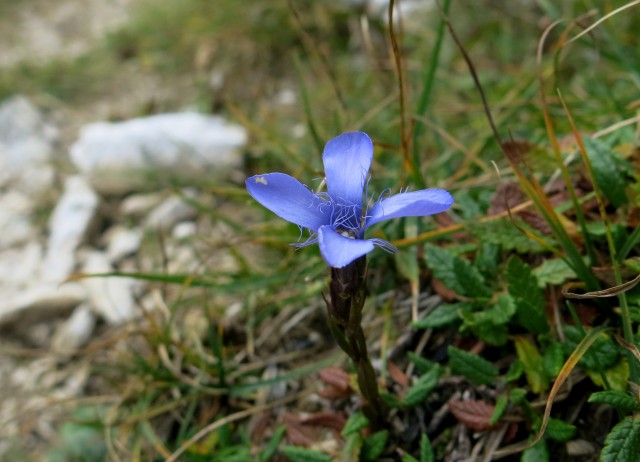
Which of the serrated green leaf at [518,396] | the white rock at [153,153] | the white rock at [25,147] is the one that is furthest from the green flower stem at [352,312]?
the white rock at [25,147]

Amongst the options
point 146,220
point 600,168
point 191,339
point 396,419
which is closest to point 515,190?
point 600,168

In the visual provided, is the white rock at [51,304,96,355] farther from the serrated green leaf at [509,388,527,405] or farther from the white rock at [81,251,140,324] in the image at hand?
the serrated green leaf at [509,388,527,405]

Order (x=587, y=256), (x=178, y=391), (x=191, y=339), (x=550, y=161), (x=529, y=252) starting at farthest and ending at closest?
(x=191, y=339) < (x=178, y=391) < (x=550, y=161) < (x=529, y=252) < (x=587, y=256)

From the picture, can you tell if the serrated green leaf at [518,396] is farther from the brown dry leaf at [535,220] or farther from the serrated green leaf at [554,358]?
the brown dry leaf at [535,220]

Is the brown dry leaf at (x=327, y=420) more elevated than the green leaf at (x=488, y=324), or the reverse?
the green leaf at (x=488, y=324)

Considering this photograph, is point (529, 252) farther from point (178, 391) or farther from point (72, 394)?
point (72, 394)

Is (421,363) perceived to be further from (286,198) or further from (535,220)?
(286,198)

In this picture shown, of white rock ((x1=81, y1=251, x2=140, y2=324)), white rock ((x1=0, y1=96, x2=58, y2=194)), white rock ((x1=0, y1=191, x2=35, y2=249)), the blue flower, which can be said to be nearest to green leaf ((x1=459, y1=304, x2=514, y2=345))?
the blue flower

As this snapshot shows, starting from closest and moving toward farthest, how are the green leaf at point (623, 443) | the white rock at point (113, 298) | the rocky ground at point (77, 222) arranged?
the green leaf at point (623, 443)
the rocky ground at point (77, 222)
the white rock at point (113, 298)
